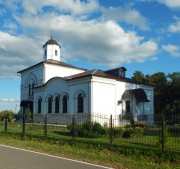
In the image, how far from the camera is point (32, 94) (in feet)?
142

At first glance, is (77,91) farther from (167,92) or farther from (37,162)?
(37,162)

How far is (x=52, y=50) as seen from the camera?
4584 cm

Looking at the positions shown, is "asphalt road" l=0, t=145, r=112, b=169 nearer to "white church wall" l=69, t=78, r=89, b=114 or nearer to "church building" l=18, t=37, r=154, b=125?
"church building" l=18, t=37, r=154, b=125

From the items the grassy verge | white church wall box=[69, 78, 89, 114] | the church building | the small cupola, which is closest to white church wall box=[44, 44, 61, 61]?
the small cupola

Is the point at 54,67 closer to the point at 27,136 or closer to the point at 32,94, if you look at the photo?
the point at 32,94

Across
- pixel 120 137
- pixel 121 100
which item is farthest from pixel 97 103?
pixel 120 137

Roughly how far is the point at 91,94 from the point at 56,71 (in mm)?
12349

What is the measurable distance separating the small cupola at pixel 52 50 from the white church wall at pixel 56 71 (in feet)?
12.1

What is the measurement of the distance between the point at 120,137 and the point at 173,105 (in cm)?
2906

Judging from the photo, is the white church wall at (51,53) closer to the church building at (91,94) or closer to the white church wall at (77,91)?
the church building at (91,94)

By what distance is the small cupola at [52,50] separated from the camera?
150ft

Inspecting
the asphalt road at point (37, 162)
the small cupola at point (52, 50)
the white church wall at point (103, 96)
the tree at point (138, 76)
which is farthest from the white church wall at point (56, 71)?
the asphalt road at point (37, 162)

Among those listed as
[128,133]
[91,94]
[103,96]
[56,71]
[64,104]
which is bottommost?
[128,133]

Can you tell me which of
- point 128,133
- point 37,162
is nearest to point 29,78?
point 128,133
